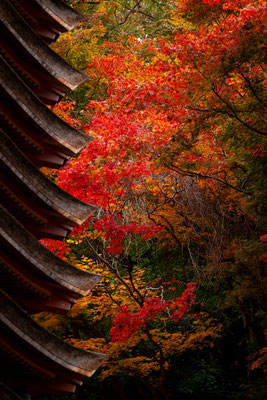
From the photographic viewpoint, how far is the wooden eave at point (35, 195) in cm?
460

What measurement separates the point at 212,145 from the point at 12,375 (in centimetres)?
979

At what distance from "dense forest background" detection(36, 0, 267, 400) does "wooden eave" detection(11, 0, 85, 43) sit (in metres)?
0.95

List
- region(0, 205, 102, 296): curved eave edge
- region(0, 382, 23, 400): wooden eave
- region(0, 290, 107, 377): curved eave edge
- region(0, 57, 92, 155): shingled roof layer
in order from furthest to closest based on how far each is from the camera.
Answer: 1. region(0, 57, 92, 155): shingled roof layer
2. region(0, 205, 102, 296): curved eave edge
3. region(0, 290, 107, 377): curved eave edge
4. region(0, 382, 23, 400): wooden eave

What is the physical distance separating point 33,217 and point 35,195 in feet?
1.23

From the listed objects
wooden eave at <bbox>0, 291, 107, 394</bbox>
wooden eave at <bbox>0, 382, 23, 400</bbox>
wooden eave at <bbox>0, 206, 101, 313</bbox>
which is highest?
wooden eave at <bbox>0, 206, 101, 313</bbox>

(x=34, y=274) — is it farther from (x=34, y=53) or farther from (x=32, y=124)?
(x=34, y=53)

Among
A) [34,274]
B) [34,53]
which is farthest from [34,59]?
[34,274]

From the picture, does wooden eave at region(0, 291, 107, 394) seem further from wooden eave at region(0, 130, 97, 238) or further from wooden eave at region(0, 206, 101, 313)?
wooden eave at region(0, 130, 97, 238)

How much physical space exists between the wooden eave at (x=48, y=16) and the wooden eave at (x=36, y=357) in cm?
421

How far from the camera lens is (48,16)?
5988mm

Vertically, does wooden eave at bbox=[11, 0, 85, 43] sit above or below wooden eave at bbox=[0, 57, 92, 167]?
above

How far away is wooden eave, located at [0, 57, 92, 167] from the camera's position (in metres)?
4.84

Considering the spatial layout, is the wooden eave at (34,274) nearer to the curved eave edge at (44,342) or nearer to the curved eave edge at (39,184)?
the curved eave edge at (44,342)

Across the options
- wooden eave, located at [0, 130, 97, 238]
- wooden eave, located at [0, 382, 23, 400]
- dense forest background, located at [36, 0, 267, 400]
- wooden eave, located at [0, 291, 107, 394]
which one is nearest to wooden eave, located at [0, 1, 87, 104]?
dense forest background, located at [36, 0, 267, 400]
